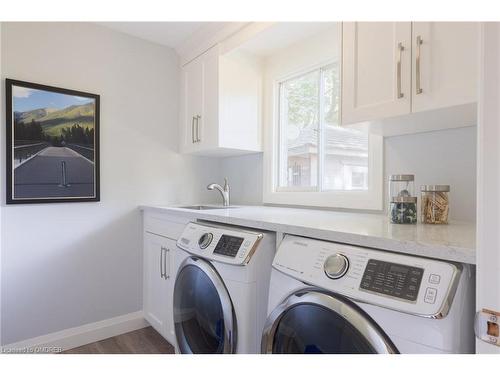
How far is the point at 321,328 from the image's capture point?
961mm

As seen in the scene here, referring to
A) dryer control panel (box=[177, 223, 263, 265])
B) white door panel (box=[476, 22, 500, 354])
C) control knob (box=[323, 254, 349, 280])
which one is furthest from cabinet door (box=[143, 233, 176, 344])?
white door panel (box=[476, 22, 500, 354])

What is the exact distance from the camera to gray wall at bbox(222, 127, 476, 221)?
1.37 meters

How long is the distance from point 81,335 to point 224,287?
4.73ft

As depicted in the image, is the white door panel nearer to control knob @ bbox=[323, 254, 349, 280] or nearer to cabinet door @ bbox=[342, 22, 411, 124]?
control knob @ bbox=[323, 254, 349, 280]

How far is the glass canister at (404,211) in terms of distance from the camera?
1283 mm

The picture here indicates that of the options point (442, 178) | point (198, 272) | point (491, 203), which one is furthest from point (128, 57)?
point (491, 203)

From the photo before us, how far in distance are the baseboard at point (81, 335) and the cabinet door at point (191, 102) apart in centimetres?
141

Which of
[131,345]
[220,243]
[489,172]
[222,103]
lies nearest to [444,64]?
[489,172]

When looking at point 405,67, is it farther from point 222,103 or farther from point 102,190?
point 102,190

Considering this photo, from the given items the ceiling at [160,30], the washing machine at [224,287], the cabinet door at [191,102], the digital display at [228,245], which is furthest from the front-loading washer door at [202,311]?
the ceiling at [160,30]

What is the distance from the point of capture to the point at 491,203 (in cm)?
53

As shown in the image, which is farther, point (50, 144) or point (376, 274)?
point (50, 144)

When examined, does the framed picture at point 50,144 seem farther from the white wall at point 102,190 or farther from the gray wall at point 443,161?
the gray wall at point 443,161

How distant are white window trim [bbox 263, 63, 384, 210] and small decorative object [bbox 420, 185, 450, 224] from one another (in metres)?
0.37
